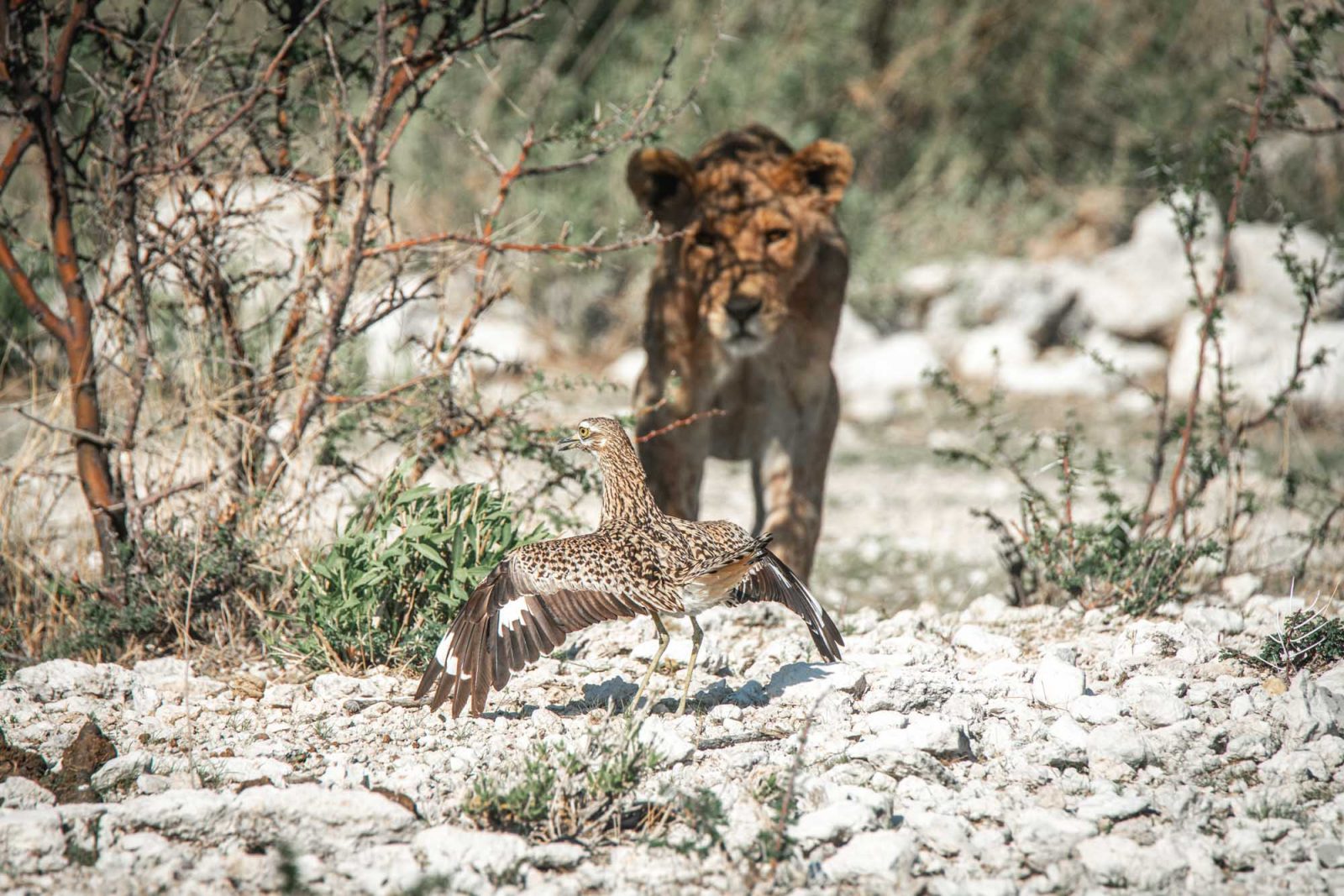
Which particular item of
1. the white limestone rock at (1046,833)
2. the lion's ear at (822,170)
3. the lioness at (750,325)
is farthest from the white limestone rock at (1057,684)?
the lion's ear at (822,170)

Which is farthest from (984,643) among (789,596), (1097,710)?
(789,596)

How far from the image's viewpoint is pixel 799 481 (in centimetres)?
697

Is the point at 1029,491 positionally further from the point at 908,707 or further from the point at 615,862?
the point at 615,862

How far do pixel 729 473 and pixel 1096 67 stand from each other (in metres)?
9.61

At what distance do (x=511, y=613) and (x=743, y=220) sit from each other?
338 centimetres

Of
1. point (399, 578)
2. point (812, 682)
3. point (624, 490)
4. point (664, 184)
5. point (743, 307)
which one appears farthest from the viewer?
point (664, 184)

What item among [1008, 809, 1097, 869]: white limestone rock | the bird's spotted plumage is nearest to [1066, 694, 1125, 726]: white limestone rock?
[1008, 809, 1097, 869]: white limestone rock

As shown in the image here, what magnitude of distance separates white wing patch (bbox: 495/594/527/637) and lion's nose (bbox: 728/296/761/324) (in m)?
2.75

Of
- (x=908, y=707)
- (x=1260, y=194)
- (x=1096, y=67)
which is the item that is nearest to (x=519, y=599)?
(x=908, y=707)

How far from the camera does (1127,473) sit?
10.7 meters

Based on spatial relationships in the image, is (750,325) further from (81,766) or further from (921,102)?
(921,102)

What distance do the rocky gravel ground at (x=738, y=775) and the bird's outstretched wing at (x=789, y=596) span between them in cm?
13

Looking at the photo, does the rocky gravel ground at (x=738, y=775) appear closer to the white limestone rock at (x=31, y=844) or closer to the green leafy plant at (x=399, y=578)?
the white limestone rock at (x=31, y=844)

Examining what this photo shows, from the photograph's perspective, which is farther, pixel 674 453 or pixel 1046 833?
pixel 674 453
